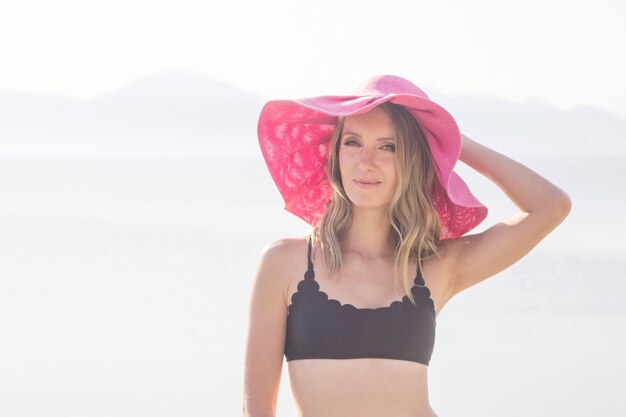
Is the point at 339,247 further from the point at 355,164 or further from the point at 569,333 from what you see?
the point at 569,333

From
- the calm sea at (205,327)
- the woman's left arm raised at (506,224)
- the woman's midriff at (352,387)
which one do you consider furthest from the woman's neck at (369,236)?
the calm sea at (205,327)

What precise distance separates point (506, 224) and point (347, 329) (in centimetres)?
65

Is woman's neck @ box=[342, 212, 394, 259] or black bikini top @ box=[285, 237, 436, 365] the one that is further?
woman's neck @ box=[342, 212, 394, 259]

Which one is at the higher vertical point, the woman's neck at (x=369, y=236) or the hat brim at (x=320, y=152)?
the hat brim at (x=320, y=152)

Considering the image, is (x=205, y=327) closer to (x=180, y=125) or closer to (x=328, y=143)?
(x=328, y=143)

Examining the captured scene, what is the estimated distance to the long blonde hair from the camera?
330cm

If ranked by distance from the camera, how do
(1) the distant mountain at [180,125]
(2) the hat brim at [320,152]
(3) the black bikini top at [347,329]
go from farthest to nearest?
1. (1) the distant mountain at [180,125]
2. (2) the hat brim at [320,152]
3. (3) the black bikini top at [347,329]

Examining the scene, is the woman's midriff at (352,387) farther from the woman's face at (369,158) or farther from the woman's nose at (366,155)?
the woman's nose at (366,155)

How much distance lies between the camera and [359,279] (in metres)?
3.30

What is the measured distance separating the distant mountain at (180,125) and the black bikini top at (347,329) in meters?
75.7

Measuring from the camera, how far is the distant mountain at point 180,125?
3270 inches

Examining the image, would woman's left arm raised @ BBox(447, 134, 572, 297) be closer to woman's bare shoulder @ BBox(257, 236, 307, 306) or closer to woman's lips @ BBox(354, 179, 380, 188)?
woman's lips @ BBox(354, 179, 380, 188)

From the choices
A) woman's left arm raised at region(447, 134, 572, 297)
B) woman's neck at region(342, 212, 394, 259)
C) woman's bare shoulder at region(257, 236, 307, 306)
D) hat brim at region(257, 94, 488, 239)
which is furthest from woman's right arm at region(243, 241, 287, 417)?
woman's left arm raised at region(447, 134, 572, 297)

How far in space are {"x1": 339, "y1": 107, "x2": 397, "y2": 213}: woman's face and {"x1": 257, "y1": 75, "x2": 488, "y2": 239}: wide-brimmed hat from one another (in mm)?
74
